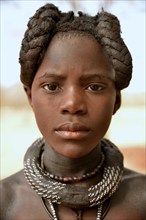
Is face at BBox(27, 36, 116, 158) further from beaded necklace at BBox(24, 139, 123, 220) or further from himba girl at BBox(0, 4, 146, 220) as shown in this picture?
beaded necklace at BBox(24, 139, 123, 220)

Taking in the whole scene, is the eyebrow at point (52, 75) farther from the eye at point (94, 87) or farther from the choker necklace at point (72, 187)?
Result: the choker necklace at point (72, 187)

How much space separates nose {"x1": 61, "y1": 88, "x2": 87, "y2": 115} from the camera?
A: 3.91ft

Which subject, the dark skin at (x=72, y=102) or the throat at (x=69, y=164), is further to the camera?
the throat at (x=69, y=164)

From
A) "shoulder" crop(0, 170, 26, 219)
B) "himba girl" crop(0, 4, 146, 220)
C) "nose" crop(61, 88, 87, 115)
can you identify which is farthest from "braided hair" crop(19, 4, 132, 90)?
"shoulder" crop(0, 170, 26, 219)

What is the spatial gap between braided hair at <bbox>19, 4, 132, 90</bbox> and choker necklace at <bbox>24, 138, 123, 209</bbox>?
22 centimetres

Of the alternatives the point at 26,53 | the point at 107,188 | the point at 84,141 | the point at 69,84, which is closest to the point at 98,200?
the point at 107,188

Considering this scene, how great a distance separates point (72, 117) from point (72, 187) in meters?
0.20

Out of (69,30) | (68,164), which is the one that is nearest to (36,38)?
(69,30)

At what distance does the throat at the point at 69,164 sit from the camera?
4.39ft

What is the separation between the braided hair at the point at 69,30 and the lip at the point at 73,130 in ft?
0.54

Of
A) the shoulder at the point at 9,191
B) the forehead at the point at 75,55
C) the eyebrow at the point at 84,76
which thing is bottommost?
the shoulder at the point at 9,191

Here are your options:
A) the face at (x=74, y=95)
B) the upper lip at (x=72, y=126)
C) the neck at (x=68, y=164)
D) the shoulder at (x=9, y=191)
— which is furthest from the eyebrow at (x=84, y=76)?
the shoulder at (x=9, y=191)

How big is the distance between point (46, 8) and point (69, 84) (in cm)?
22

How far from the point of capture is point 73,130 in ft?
3.95
